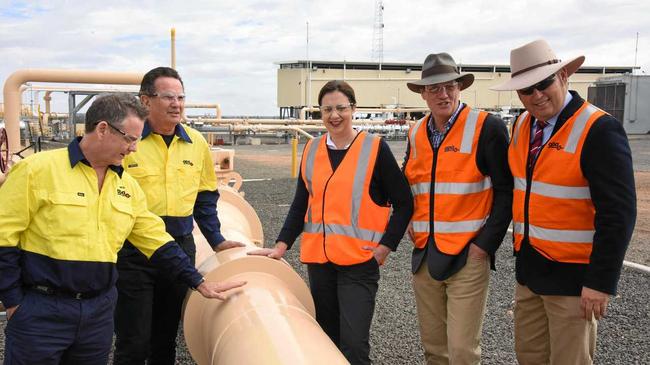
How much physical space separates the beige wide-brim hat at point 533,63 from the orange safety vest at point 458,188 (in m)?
0.29

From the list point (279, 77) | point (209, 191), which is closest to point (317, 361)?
point (209, 191)

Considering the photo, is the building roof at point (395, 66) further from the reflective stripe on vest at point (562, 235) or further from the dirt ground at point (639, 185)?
the reflective stripe on vest at point (562, 235)

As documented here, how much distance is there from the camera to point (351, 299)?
9.63ft

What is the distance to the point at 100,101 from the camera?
7.82ft

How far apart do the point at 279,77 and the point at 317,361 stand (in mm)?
53163

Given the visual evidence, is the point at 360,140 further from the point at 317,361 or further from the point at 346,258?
the point at 317,361

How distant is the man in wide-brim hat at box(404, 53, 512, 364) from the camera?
288 centimetres

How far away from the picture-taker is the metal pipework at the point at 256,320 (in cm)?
219

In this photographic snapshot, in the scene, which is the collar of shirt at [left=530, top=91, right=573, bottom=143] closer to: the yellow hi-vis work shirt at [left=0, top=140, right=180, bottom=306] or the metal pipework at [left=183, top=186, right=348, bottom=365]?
the metal pipework at [left=183, top=186, right=348, bottom=365]

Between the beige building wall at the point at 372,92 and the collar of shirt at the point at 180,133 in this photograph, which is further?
the beige building wall at the point at 372,92

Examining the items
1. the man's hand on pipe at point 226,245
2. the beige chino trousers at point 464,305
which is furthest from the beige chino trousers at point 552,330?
the man's hand on pipe at point 226,245

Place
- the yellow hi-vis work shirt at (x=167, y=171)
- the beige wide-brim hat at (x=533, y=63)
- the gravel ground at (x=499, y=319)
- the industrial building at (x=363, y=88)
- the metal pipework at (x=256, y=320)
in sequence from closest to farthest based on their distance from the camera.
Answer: the metal pipework at (x=256, y=320) → the beige wide-brim hat at (x=533, y=63) → the yellow hi-vis work shirt at (x=167, y=171) → the gravel ground at (x=499, y=319) → the industrial building at (x=363, y=88)

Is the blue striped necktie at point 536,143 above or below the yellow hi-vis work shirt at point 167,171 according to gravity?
above

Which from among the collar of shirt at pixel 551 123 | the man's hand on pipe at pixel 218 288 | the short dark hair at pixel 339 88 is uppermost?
the short dark hair at pixel 339 88
